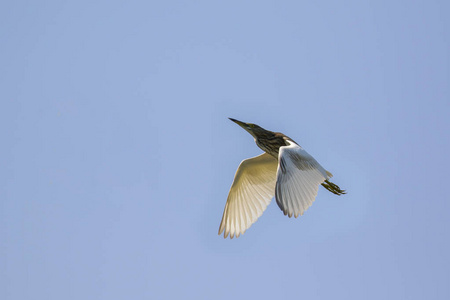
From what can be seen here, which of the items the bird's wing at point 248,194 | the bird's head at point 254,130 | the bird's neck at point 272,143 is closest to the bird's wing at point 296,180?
the bird's neck at point 272,143

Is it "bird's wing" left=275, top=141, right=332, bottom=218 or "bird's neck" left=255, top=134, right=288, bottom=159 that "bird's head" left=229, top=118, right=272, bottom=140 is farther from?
"bird's wing" left=275, top=141, right=332, bottom=218

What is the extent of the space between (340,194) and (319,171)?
1505 millimetres

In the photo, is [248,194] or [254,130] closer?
[254,130]

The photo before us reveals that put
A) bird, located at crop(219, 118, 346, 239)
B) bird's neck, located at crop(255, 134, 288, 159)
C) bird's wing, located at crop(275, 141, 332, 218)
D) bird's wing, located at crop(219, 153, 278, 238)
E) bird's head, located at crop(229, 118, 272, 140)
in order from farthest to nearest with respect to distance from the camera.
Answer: bird's wing, located at crop(219, 153, 278, 238)
bird's head, located at crop(229, 118, 272, 140)
bird's neck, located at crop(255, 134, 288, 159)
bird, located at crop(219, 118, 346, 239)
bird's wing, located at crop(275, 141, 332, 218)

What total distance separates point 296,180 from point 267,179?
255cm

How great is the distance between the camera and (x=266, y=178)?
12570 mm

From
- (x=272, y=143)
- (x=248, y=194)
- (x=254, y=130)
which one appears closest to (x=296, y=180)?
(x=272, y=143)

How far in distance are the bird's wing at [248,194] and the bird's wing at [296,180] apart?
1.90m

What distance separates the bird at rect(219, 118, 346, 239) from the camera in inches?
395

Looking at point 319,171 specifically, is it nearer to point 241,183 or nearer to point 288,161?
point 288,161

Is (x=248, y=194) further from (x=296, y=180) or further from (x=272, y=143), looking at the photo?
(x=296, y=180)

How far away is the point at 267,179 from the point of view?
12570 millimetres

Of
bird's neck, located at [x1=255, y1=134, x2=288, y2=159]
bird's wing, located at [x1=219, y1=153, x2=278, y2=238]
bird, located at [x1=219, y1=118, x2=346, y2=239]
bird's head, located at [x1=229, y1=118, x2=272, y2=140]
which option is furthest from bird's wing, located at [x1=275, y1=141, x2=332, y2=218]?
bird's wing, located at [x1=219, y1=153, x2=278, y2=238]

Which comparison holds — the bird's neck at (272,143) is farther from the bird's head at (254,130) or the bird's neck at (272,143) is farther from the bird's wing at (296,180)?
the bird's wing at (296,180)
